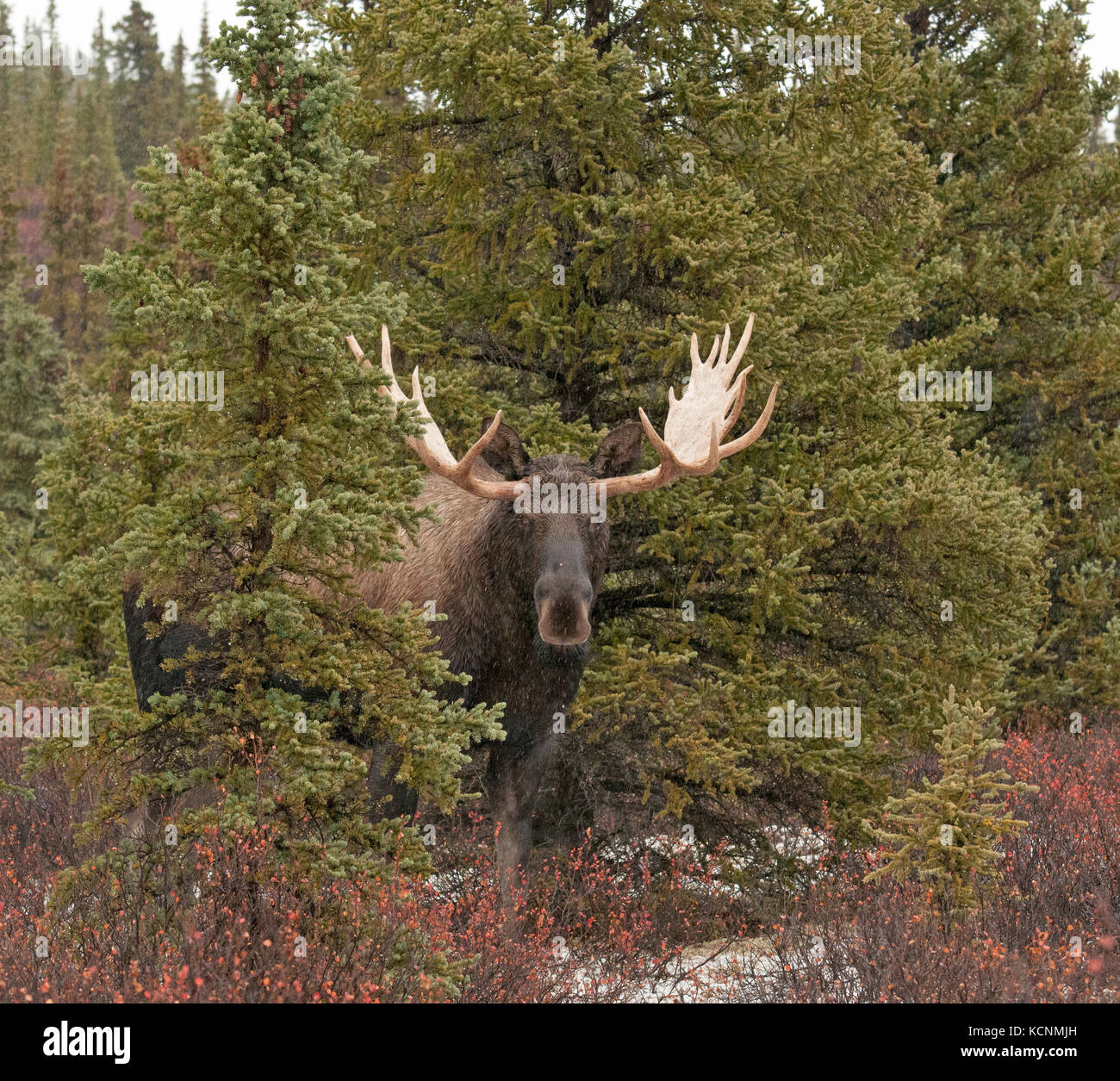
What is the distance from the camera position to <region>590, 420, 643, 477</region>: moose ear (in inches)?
293

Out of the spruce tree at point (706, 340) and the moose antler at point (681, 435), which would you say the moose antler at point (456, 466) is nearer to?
the moose antler at point (681, 435)

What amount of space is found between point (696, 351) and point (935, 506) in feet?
6.54

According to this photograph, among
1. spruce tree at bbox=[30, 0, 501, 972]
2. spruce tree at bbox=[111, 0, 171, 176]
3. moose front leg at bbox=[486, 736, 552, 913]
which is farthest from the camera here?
spruce tree at bbox=[111, 0, 171, 176]

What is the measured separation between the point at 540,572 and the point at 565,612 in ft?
1.26

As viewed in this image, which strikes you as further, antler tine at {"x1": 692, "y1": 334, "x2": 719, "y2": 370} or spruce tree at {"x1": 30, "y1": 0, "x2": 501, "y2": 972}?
antler tine at {"x1": 692, "y1": 334, "x2": 719, "y2": 370}

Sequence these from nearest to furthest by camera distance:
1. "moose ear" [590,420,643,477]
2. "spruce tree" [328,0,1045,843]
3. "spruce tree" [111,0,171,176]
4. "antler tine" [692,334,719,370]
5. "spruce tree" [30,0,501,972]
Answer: "spruce tree" [30,0,501,972]
"moose ear" [590,420,643,477]
"antler tine" [692,334,719,370]
"spruce tree" [328,0,1045,843]
"spruce tree" [111,0,171,176]

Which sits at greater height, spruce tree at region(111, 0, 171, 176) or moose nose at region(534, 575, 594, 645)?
spruce tree at region(111, 0, 171, 176)

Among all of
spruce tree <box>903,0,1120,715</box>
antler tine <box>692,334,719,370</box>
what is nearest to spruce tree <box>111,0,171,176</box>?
spruce tree <box>903,0,1120,715</box>

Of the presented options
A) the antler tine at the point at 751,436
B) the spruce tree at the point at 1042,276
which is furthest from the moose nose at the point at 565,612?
the spruce tree at the point at 1042,276

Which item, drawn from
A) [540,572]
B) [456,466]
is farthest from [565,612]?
[456,466]

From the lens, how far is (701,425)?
788cm

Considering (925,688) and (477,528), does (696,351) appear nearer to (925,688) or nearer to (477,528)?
(477,528)

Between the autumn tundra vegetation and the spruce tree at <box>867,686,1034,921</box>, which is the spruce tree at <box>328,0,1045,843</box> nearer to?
the autumn tundra vegetation
